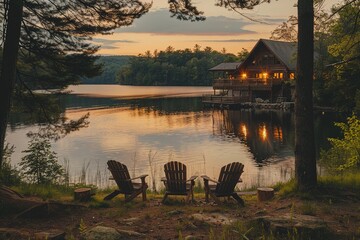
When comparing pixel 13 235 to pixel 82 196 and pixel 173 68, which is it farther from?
pixel 173 68

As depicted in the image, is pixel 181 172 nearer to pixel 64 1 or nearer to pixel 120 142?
pixel 64 1

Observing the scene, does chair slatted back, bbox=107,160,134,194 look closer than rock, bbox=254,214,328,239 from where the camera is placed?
No

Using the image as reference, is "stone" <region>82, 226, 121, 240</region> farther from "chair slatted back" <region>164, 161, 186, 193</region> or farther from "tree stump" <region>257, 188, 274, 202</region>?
"tree stump" <region>257, 188, 274, 202</region>

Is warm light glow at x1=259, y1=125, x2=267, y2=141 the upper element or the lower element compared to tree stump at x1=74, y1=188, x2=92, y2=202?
lower

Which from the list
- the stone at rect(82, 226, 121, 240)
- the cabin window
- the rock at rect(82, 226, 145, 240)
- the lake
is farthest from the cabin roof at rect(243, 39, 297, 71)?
the stone at rect(82, 226, 121, 240)

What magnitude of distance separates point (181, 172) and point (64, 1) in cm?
577

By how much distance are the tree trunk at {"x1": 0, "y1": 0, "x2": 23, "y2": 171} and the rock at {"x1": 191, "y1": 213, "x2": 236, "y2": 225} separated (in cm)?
505

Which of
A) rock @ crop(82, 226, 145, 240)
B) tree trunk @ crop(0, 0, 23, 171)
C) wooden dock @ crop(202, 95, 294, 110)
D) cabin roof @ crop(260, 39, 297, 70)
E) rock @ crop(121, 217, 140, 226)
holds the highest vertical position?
cabin roof @ crop(260, 39, 297, 70)

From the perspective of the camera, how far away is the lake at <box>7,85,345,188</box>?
63.4ft

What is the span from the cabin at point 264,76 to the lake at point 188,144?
8669 mm

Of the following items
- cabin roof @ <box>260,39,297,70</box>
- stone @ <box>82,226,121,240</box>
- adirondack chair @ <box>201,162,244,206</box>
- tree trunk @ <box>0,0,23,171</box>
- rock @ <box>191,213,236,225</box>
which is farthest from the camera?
cabin roof @ <box>260,39,297,70</box>

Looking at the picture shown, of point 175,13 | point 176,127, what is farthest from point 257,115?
point 175,13

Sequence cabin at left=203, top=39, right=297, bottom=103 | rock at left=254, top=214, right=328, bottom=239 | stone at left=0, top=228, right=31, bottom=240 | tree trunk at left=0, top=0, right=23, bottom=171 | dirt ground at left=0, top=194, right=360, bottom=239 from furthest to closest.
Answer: cabin at left=203, top=39, right=297, bottom=103 < tree trunk at left=0, top=0, right=23, bottom=171 < dirt ground at left=0, top=194, right=360, bottom=239 < stone at left=0, top=228, right=31, bottom=240 < rock at left=254, top=214, right=328, bottom=239

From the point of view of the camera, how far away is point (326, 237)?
17.6 feet
